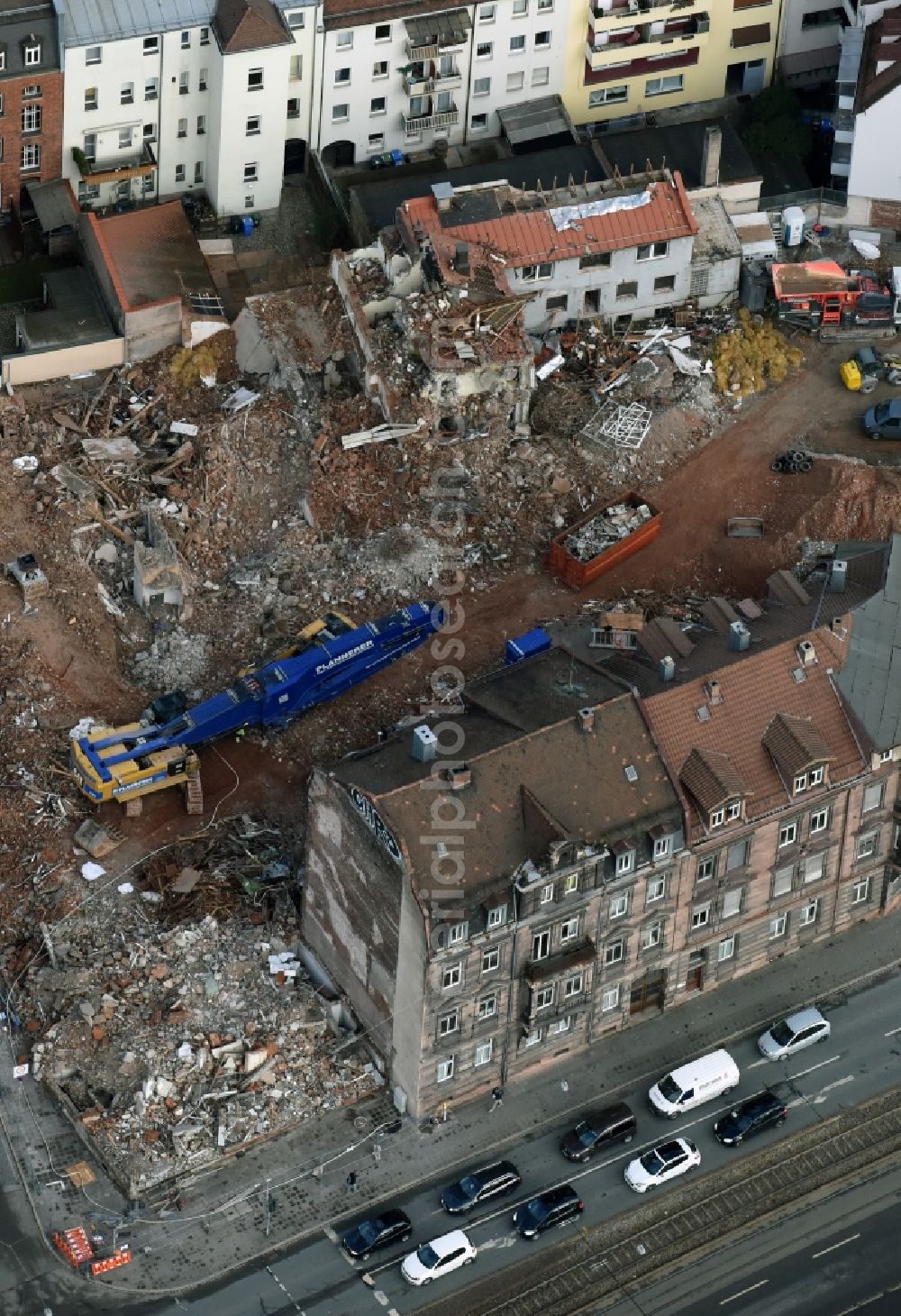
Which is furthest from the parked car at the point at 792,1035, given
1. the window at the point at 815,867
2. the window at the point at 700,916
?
the window at the point at 815,867

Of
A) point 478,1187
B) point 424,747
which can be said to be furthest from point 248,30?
point 478,1187

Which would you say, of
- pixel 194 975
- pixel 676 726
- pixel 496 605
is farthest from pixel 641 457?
pixel 194 975

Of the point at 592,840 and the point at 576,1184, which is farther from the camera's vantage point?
the point at 576,1184

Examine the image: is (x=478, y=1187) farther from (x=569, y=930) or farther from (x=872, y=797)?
(x=872, y=797)

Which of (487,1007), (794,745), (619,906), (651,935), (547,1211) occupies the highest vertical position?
(794,745)

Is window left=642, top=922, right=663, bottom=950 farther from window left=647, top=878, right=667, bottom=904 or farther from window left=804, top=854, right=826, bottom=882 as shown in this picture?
window left=804, top=854, right=826, bottom=882

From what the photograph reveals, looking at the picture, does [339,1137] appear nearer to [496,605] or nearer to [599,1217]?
[599,1217]

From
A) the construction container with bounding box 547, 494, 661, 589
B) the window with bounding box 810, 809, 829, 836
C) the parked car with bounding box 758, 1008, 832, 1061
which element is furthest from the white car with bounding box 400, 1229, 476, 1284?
the construction container with bounding box 547, 494, 661, 589
